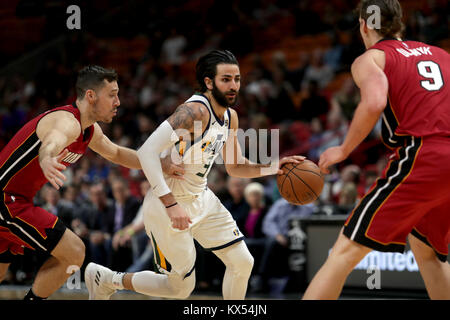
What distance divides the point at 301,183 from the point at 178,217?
36.7 inches

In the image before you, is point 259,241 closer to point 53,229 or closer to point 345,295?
point 345,295

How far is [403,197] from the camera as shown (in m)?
3.19

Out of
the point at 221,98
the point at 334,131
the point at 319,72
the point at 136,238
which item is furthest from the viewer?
the point at 319,72

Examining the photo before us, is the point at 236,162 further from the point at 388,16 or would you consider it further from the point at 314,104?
the point at 314,104

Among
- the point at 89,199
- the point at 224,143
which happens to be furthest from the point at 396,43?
the point at 89,199

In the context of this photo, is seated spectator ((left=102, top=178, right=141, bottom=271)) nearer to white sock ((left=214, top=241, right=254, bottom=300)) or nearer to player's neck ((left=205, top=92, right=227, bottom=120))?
white sock ((left=214, top=241, right=254, bottom=300))

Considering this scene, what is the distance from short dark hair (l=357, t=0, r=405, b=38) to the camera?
3500 mm

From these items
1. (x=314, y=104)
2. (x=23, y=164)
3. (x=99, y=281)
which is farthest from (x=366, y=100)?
(x=314, y=104)

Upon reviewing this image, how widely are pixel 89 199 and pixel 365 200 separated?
276 inches

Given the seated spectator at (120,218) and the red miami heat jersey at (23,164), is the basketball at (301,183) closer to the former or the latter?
the red miami heat jersey at (23,164)

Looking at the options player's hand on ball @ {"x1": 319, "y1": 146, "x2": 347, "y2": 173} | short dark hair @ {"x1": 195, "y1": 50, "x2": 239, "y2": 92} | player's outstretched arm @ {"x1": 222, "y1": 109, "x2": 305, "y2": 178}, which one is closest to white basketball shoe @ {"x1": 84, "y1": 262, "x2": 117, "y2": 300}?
player's outstretched arm @ {"x1": 222, "y1": 109, "x2": 305, "y2": 178}

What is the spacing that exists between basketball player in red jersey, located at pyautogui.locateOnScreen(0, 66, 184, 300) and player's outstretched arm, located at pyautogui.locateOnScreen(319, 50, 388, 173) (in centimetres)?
141

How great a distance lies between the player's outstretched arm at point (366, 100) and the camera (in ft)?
10.5

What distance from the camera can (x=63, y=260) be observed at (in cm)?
423
